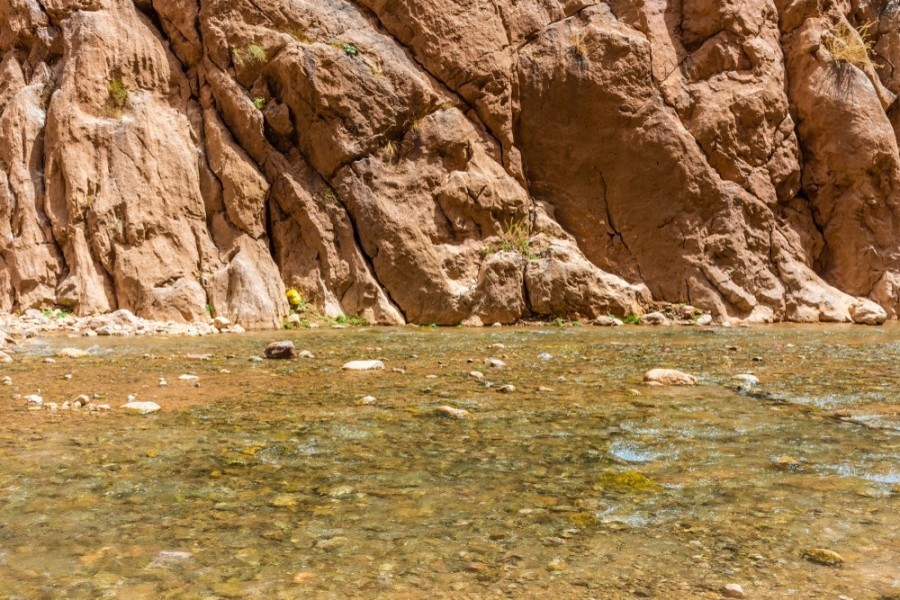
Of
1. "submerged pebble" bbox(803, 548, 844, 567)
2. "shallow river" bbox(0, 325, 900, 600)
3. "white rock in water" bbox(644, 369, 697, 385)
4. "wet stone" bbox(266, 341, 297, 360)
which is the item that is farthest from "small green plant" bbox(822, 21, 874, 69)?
"submerged pebble" bbox(803, 548, 844, 567)

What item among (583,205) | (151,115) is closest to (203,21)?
(151,115)

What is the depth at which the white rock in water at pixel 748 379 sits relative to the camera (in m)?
5.43

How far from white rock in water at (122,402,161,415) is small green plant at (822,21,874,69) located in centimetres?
1872

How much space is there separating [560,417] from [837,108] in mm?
16546

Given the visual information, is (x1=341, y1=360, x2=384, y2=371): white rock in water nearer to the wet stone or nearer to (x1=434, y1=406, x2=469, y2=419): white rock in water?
the wet stone

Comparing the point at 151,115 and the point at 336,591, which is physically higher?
the point at 151,115

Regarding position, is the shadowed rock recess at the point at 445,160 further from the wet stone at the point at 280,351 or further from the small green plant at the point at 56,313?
the wet stone at the point at 280,351

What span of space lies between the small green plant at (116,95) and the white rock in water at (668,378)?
13066mm

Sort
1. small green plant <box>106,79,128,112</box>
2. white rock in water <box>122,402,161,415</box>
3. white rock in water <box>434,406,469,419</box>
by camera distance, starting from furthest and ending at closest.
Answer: small green plant <box>106,79,128,112</box> < white rock in water <box>122,402,161,415</box> < white rock in water <box>434,406,469,419</box>

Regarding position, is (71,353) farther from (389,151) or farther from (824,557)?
(389,151)

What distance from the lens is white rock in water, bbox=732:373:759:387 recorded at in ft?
17.8

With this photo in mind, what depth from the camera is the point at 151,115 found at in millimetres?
14086

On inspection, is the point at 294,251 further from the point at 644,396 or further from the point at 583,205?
the point at 644,396

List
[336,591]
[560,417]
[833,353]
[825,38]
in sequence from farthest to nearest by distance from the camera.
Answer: [825,38] < [833,353] < [560,417] < [336,591]
